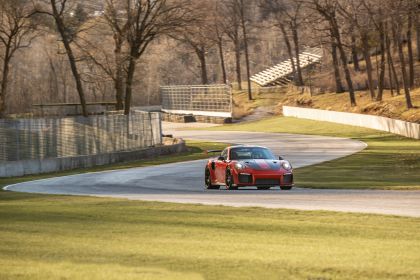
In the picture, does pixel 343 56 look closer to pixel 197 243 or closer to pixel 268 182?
pixel 268 182

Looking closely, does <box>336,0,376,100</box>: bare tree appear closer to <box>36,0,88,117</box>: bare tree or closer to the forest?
the forest

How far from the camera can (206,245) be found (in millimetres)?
11359

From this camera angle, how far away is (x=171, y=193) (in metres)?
25.0

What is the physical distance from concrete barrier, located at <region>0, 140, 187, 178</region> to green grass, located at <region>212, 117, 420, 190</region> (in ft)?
41.2

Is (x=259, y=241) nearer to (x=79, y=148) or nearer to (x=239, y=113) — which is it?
Result: (x=79, y=148)

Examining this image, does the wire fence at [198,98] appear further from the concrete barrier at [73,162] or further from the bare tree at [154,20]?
the concrete barrier at [73,162]

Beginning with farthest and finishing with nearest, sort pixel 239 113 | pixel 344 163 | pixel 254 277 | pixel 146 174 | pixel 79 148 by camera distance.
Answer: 1. pixel 239 113
2. pixel 79 148
3. pixel 344 163
4. pixel 146 174
5. pixel 254 277

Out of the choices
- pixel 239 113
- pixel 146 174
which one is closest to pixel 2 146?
pixel 146 174

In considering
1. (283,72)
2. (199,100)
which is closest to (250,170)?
(199,100)

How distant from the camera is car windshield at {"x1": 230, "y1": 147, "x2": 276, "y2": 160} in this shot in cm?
2664

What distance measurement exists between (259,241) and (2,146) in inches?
1306

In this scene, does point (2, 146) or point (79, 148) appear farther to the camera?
point (79, 148)

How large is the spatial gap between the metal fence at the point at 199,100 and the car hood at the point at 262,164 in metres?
67.7

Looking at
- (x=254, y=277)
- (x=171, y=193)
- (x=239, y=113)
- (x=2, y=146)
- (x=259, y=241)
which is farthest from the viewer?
(x=239, y=113)
